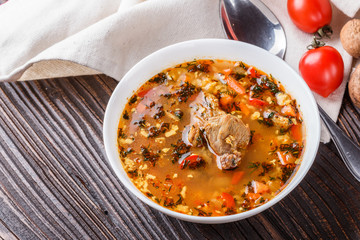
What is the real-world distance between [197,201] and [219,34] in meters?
1.43

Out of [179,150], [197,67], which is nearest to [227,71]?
[197,67]

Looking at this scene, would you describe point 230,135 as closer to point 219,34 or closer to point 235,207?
point 235,207

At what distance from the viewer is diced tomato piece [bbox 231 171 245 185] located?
2.89 metres

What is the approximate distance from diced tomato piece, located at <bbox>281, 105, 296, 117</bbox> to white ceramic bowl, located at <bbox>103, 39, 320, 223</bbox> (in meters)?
0.07

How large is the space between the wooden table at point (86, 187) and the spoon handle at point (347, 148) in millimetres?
100

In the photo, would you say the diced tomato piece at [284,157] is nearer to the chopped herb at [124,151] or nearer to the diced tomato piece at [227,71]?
the diced tomato piece at [227,71]

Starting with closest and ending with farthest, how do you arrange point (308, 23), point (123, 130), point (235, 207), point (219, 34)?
point (235, 207), point (123, 130), point (308, 23), point (219, 34)

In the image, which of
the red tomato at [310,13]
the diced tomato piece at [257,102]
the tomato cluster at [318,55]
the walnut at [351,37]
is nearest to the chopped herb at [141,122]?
the diced tomato piece at [257,102]

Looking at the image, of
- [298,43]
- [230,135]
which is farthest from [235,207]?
[298,43]

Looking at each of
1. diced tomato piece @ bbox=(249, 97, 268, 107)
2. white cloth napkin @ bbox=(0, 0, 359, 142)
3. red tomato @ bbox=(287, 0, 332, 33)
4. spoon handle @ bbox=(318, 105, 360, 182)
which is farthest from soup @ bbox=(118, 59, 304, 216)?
red tomato @ bbox=(287, 0, 332, 33)

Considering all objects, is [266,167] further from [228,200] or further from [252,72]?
[252,72]

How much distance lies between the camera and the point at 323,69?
3215 mm

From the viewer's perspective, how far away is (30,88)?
357 cm

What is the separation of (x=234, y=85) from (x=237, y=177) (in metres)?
0.66
